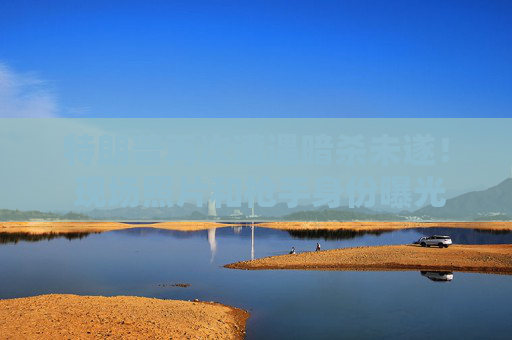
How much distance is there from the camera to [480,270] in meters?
46.2

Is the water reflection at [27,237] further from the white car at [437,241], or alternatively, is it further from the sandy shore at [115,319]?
→ the white car at [437,241]

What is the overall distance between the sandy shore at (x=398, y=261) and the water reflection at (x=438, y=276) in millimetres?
1812

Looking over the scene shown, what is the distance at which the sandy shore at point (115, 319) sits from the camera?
20.4 m

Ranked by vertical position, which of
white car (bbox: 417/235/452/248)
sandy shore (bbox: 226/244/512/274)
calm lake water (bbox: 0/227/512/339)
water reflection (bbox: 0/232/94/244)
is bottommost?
water reflection (bbox: 0/232/94/244)

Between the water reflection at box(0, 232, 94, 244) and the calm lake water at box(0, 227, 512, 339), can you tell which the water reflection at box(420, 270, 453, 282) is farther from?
the water reflection at box(0, 232, 94, 244)

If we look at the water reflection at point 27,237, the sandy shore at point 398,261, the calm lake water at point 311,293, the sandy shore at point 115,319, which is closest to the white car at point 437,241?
the sandy shore at point 398,261

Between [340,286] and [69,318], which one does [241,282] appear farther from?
[69,318]

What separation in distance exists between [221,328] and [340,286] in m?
17.4

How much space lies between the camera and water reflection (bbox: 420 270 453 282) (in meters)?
41.5

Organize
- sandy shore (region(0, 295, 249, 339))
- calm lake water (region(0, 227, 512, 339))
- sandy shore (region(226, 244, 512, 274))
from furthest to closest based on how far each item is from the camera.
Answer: sandy shore (region(226, 244, 512, 274)), calm lake water (region(0, 227, 512, 339)), sandy shore (region(0, 295, 249, 339))

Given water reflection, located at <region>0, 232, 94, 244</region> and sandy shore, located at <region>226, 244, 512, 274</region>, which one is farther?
water reflection, located at <region>0, 232, 94, 244</region>

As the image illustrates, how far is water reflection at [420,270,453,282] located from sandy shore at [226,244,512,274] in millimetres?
1812

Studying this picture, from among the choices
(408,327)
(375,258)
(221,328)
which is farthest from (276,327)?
(375,258)

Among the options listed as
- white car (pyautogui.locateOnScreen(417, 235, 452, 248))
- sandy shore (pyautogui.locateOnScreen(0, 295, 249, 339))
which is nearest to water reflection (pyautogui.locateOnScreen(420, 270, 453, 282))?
white car (pyautogui.locateOnScreen(417, 235, 452, 248))
